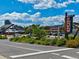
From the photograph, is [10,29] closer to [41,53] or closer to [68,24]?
[68,24]

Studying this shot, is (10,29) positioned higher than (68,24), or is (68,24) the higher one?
(68,24)

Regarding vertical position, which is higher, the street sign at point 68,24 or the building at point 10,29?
the street sign at point 68,24

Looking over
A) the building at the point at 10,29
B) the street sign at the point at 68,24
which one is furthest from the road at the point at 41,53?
the building at the point at 10,29

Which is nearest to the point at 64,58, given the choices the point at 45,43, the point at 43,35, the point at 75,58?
the point at 75,58

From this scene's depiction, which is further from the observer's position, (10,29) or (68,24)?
(10,29)

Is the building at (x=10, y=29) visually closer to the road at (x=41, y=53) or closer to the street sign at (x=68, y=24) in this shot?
the street sign at (x=68, y=24)

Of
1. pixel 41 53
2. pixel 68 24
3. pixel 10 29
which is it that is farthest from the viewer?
pixel 10 29

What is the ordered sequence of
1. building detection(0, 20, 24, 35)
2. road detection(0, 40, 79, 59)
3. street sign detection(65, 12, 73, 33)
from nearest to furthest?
road detection(0, 40, 79, 59)
street sign detection(65, 12, 73, 33)
building detection(0, 20, 24, 35)

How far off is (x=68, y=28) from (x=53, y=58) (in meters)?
19.7

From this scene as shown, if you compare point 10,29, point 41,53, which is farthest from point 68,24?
point 10,29

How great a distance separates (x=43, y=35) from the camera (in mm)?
45906

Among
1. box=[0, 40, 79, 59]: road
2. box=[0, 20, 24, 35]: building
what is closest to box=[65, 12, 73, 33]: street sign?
box=[0, 40, 79, 59]: road

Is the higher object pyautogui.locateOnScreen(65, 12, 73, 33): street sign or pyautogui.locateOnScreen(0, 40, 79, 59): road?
pyautogui.locateOnScreen(65, 12, 73, 33): street sign

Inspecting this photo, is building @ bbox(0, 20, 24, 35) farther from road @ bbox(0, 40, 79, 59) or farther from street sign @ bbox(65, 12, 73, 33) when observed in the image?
road @ bbox(0, 40, 79, 59)
